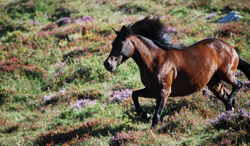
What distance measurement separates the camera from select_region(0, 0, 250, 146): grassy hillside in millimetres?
4653

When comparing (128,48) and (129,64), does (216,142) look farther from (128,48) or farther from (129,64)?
(129,64)

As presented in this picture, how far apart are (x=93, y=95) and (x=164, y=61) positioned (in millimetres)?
3546

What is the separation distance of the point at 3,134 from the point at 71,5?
665 inches

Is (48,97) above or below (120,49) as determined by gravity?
below

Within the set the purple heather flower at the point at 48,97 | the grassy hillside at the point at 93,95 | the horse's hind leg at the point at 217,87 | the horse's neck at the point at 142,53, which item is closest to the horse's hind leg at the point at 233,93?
the horse's hind leg at the point at 217,87

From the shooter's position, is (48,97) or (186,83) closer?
(186,83)

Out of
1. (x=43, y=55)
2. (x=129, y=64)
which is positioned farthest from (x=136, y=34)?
(x=43, y=55)

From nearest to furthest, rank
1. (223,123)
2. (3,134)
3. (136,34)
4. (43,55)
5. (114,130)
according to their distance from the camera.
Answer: (223,123) → (136,34) → (114,130) → (3,134) → (43,55)

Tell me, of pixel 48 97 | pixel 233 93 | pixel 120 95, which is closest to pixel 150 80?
pixel 233 93

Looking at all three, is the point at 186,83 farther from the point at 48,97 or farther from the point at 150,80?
the point at 48,97

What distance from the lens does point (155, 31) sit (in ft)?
16.3

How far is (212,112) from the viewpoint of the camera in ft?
18.1

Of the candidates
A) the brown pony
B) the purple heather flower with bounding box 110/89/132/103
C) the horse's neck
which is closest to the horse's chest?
the brown pony

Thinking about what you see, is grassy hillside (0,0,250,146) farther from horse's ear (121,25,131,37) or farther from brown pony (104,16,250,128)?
horse's ear (121,25,131,37)
